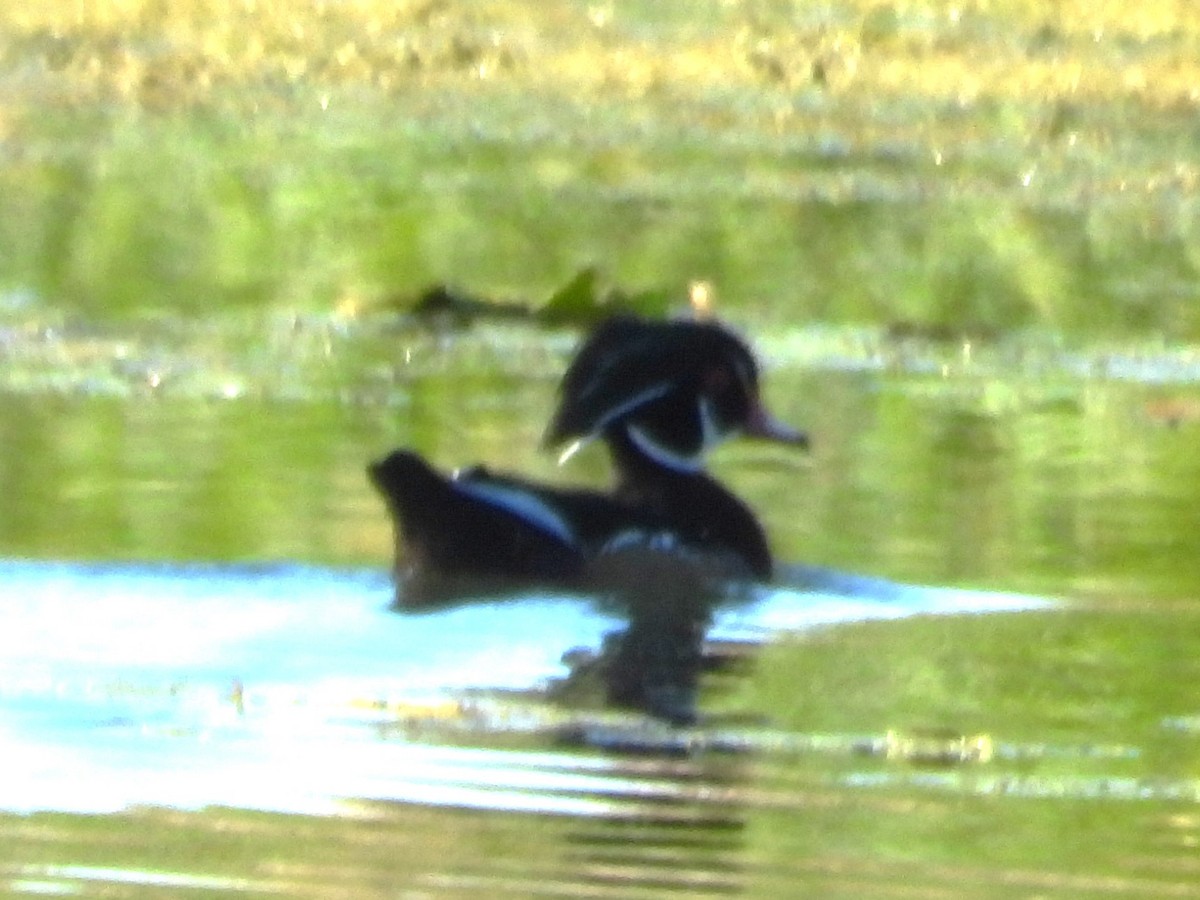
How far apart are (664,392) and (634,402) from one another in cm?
10

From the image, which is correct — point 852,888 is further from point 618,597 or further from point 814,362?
point 814,362

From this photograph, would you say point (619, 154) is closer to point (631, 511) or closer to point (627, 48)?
point (627, 48)

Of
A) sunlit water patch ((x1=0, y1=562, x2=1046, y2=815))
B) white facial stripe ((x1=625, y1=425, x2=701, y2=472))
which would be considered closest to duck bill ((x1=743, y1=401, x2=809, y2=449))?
white facial stripe ((x1=625, y1=425, x2=701, y2=472))

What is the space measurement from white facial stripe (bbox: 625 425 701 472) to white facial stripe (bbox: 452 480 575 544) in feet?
2.34

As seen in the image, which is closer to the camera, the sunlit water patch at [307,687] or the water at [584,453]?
the water at [584,453]

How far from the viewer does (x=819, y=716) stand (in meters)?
7.67

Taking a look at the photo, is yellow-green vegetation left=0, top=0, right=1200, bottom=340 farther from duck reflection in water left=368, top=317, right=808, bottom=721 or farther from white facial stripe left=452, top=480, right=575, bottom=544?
white facial stripe left=452, top=480, right=575, bottom=544

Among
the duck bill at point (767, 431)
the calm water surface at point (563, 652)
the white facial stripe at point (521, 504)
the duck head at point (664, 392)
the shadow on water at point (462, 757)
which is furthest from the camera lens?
the duck bill at point (767, 431)

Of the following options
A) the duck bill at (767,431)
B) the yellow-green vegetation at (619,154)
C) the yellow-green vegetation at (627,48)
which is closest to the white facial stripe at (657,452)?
the duck bill at (767,431)

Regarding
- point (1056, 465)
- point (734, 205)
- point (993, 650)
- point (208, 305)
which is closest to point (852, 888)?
point (993, 650)

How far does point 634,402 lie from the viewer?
9.77 m

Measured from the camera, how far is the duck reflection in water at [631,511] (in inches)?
350

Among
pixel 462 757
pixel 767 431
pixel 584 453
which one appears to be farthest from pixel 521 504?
pixel 584 453

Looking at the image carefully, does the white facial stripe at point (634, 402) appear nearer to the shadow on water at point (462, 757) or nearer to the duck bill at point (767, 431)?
the duck bill at point (767, 431)
